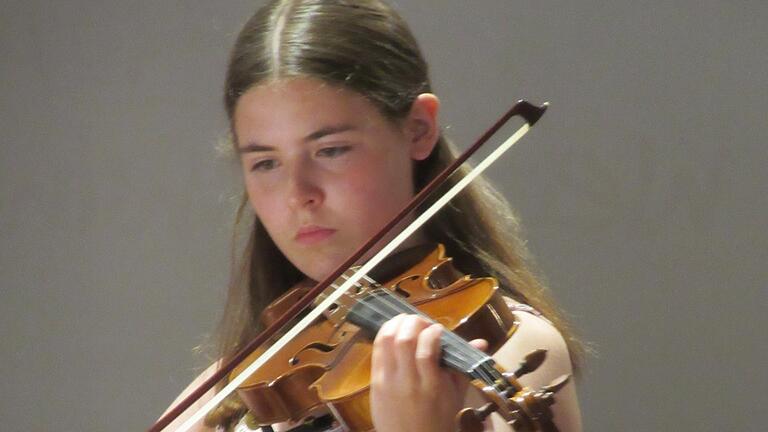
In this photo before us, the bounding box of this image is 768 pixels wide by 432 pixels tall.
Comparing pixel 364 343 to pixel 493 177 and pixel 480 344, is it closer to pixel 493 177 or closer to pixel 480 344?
pixel 480 344

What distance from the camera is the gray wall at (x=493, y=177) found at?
131cm

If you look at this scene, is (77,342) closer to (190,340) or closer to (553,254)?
(190,340)

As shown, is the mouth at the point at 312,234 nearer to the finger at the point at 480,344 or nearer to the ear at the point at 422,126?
the ear at the point at 422,126

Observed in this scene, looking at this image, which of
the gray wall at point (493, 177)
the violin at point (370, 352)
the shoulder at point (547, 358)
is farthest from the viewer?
the gray wall at point (493, 177)

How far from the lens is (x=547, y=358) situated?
856 millimetres

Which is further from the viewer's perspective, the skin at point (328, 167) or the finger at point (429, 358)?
the skin at point (328, 167)

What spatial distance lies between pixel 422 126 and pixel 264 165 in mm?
132

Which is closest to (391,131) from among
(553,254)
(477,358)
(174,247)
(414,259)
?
(414,259)

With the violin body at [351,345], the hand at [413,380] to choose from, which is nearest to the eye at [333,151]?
the violin body at [351,345]

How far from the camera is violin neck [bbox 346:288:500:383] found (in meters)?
0.69

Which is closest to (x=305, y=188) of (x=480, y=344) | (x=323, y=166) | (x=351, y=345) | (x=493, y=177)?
(x=323, y=166)

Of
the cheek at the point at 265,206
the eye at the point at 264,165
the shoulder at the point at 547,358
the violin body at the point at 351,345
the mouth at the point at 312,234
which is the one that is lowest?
the shoulder at the point at 547,358

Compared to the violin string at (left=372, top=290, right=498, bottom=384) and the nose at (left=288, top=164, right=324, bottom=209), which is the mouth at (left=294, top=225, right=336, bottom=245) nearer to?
the nose at (left=288, top=164, right=324, bottom=209)

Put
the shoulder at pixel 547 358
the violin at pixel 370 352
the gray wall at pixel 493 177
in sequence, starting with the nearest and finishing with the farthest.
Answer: the violin at pixel 370 352
the shoulder at pixel 547 358
the gray wall at pixel 493 177
